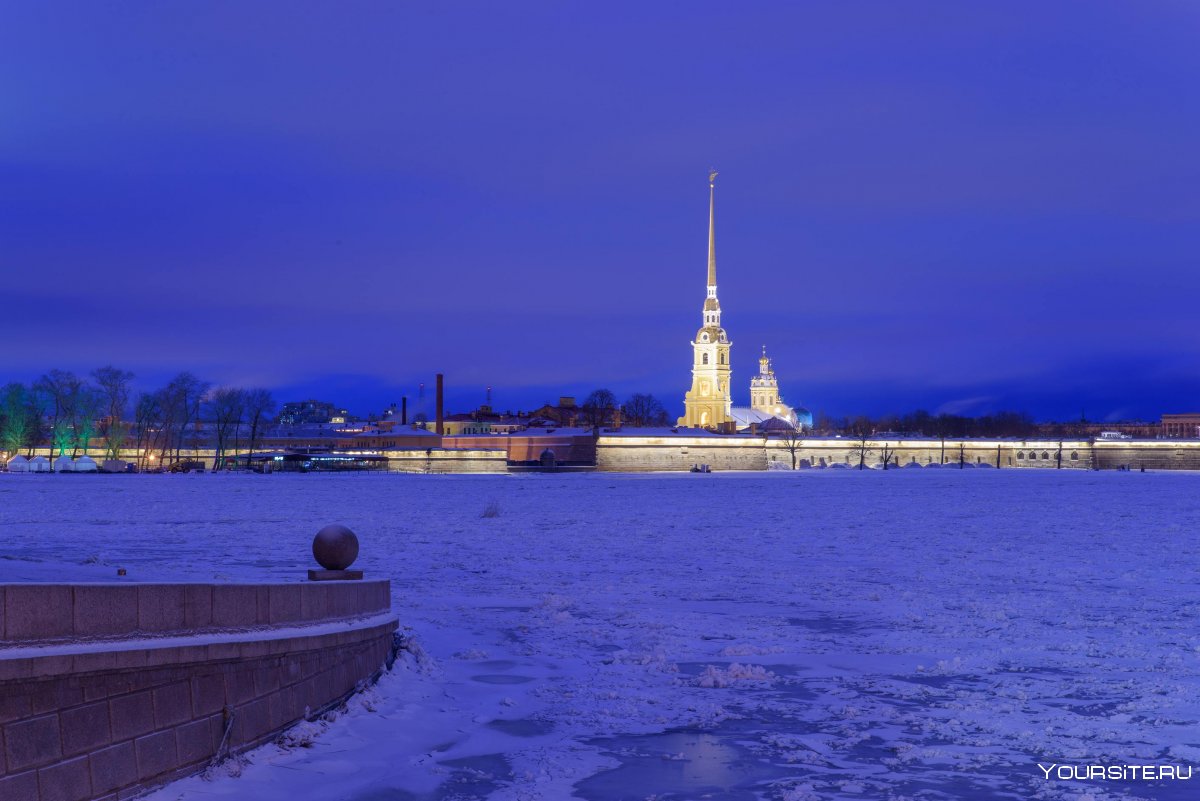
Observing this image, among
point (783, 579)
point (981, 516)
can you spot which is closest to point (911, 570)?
point (783, 579)

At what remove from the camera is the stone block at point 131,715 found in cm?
716

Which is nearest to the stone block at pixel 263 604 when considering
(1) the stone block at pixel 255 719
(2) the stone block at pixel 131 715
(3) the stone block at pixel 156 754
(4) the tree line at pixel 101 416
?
(1) the stone block at pixel 255 719

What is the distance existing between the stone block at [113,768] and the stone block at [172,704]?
287mm

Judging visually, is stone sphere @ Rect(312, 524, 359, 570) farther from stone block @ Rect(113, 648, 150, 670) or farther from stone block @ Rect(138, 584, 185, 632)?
stone block @ Rect(113, 648, 150, 670)

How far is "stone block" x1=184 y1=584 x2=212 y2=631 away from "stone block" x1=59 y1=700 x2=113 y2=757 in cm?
92

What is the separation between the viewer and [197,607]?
26.2 ft

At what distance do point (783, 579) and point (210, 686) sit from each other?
15281 mm

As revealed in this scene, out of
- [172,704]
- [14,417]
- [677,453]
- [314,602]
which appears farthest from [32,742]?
[677,453]

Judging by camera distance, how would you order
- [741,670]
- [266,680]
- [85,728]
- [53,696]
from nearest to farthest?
[53,696] → [85,728] → [266,680] → [741,670]

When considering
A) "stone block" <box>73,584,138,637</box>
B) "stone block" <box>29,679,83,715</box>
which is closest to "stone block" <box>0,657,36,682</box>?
"stone block" <box>29,679,83,715</box>

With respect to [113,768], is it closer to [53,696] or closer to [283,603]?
[53,696]

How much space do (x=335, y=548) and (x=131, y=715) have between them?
375 cm

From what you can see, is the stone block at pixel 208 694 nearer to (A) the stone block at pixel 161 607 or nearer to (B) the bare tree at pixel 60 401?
(A) the stone block at pixel 161 607

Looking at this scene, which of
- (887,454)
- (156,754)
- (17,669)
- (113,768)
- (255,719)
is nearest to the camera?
(17,669)
